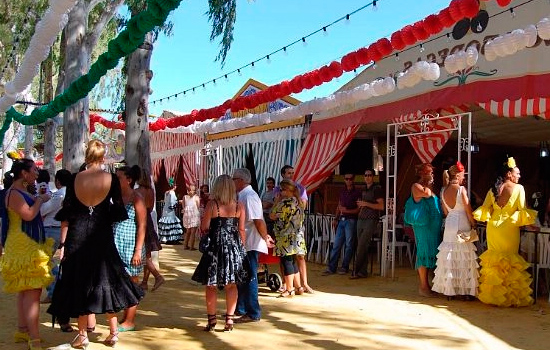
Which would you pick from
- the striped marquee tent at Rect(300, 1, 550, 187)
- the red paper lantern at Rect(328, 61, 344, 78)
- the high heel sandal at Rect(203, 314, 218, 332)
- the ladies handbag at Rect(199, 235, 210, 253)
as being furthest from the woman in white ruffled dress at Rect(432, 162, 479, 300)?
the ladies handbag at Rect(199, 235, 210, 253)

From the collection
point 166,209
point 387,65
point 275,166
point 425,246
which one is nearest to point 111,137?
point 166,209

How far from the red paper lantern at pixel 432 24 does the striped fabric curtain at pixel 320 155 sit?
288 cm

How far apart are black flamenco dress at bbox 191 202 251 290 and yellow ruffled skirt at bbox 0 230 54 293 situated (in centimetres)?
121

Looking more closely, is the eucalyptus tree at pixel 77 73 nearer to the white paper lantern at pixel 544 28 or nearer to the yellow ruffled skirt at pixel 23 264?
the yellow ruffled skirt at pixel 23 264

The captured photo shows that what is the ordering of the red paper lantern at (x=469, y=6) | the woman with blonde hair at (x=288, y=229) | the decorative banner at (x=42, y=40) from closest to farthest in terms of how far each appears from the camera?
1. the decorative banner at (x=42, y=40)
2. the red paper lantern at (x=469, y=6)
3. the woman with blonde hair at (x=288, y=229)

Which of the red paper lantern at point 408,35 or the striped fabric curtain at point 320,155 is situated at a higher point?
the red paper lantern at point 408,35

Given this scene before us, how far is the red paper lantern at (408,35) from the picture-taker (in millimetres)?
6578

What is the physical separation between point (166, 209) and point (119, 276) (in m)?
9.43

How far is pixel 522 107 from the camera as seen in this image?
21.7 feet

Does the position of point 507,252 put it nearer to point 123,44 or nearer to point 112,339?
point 112,339

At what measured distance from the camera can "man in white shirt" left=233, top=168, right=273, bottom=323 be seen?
5.47 metres

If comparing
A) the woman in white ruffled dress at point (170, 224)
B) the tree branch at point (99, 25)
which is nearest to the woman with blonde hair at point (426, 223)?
the tree branch at point (99, 25)

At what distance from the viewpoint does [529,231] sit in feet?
21.3

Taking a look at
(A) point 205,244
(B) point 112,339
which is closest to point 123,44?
(A) point 205,244
